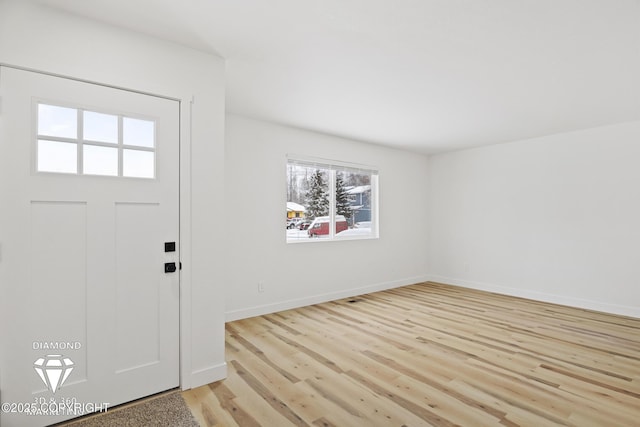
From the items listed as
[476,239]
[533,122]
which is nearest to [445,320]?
[476,239]

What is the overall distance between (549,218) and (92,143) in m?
5.80

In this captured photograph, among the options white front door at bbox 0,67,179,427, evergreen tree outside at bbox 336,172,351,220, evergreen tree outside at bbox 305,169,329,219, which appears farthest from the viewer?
evergreen tree outside at bbox 336,172,351,220

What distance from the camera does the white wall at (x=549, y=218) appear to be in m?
4.34

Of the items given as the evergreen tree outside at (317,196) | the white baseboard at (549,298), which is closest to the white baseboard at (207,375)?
the evergreen tree outside at (317,196)

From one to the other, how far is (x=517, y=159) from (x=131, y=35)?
5503 mm

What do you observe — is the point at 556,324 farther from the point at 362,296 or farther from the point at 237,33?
the point at 237,33

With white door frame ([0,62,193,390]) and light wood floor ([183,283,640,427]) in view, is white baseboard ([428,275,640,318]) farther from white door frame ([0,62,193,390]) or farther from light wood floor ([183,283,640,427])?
white door frame ([0,62,193,390])

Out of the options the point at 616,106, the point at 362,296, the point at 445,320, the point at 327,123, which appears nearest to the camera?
the point at 616,106

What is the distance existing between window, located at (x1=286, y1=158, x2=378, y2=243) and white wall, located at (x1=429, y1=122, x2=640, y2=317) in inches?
68.2

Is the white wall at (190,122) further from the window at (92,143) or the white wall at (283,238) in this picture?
the white wall at (283,238)

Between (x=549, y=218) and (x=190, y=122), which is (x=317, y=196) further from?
(x=549, y=218)

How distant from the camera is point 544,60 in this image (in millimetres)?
2648

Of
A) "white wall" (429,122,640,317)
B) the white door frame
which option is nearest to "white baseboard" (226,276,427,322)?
"white wall" (429,122,640,317)

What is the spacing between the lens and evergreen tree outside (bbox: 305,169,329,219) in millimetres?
4895
